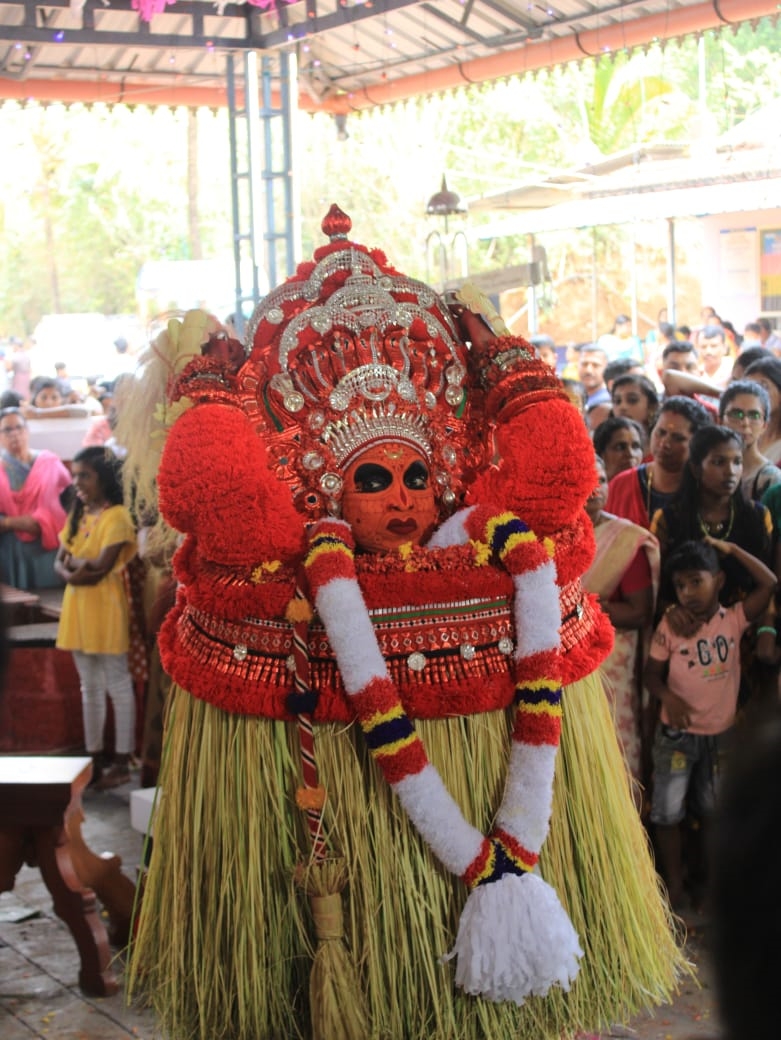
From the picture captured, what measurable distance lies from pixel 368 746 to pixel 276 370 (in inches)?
26.4

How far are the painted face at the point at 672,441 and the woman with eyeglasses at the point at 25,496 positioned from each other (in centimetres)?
335

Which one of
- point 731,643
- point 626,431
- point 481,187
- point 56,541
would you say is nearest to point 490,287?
point 56,541

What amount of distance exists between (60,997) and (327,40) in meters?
7.09

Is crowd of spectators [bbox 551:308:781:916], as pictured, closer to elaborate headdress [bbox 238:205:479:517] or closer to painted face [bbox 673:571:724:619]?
painted face [bbox 673:571:724:619]

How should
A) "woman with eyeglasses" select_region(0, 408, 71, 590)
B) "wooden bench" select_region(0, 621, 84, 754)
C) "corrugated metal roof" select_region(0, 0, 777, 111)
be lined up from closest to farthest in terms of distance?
"wooden bench" select_region(0, 621, 84, 754) < "woman with eyeglasses" select_region(0, 408, 71, 590) < "corrugated metal roof" select_region(0, 0, 777, 111)

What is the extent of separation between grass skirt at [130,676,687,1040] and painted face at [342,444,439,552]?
33cm

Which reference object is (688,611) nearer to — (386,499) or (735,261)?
(386,499)

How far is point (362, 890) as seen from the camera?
6.64 feet

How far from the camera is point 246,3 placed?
807cm

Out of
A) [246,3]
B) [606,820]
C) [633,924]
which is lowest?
[633,924]

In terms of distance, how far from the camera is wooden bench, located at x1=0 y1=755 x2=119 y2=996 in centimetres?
336

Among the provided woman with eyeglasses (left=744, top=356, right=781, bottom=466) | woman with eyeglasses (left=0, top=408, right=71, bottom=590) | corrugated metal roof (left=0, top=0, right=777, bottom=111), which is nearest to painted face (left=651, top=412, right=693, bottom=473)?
woman with eyeglasses (left=744, top=356, right=781, bottom=466)

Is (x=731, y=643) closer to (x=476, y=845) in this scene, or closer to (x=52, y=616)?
(x=476, y=845)

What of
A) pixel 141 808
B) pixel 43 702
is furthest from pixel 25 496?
pixel 141 808
